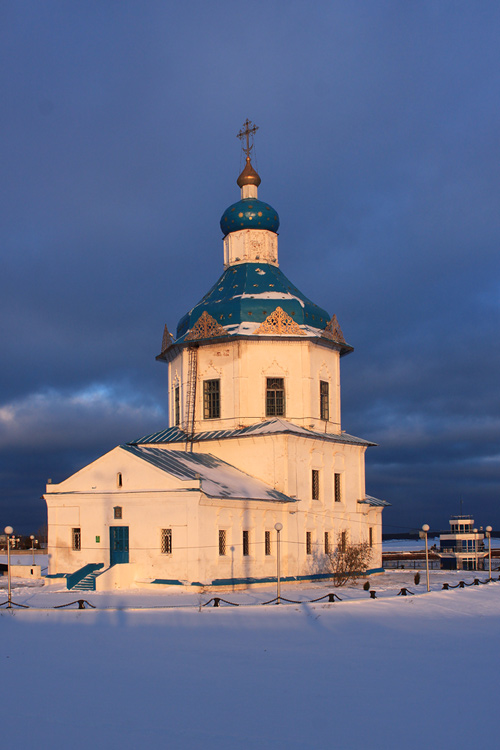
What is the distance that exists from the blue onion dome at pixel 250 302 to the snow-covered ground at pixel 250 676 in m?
17.0

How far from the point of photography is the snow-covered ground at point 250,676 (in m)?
10.5

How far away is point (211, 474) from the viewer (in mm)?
32562

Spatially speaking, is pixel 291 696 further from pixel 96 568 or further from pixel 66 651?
pixel 96 568

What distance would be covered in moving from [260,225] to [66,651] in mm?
29152

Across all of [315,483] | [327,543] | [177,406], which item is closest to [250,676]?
[327,543]

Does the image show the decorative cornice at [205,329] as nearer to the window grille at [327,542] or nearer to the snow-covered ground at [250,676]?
the window grille at [327,542]

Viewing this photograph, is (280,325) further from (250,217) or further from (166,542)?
(166,542)

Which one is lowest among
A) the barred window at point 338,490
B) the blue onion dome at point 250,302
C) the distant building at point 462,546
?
the distant building at point 462,546

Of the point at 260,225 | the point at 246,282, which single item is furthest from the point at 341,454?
A: the point at 260,225

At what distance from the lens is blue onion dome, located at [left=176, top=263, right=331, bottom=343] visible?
3753 centimetres

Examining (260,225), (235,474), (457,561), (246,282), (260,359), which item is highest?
(260,225)

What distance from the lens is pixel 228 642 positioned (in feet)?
56.2

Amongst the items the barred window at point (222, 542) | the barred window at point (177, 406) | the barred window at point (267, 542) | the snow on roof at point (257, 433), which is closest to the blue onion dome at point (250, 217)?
the barred window at point (177, 406)

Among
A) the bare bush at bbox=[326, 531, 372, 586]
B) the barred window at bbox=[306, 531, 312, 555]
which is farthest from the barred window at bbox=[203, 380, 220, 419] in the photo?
the bare bush at bbox=[326, 531, 372, 586]
